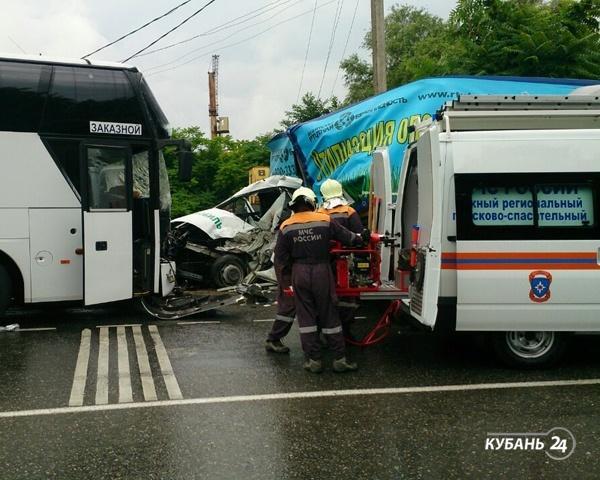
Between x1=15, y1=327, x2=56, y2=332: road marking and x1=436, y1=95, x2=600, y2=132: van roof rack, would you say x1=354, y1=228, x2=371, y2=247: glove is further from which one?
x1=15, y1=327, x2=56, y2=332: road marking

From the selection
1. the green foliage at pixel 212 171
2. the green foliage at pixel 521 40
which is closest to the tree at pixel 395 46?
the green foliage at pixel 212 171

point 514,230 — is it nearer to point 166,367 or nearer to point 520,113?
point 520,113

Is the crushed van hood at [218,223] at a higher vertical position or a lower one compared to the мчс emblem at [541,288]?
higher

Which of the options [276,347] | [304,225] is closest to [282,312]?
[276,347]

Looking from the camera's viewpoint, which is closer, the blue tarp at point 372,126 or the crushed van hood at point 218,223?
the blue tarp at point 372,126

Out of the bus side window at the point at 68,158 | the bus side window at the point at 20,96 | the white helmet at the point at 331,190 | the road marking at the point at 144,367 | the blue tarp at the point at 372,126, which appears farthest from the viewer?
the blue tarp at the point at 372,126

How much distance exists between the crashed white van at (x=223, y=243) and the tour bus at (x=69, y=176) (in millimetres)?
2778

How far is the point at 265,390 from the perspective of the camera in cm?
570

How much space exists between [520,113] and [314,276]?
2.54 metres

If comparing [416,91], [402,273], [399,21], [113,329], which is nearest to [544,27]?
[416,91]

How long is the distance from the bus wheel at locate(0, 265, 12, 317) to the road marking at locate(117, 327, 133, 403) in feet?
5.19

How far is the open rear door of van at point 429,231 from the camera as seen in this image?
230 inches

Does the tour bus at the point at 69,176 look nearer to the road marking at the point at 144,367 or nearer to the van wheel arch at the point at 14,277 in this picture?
the van wheel arch at the point at 14,277

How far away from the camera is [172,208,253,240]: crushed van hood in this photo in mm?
11820
